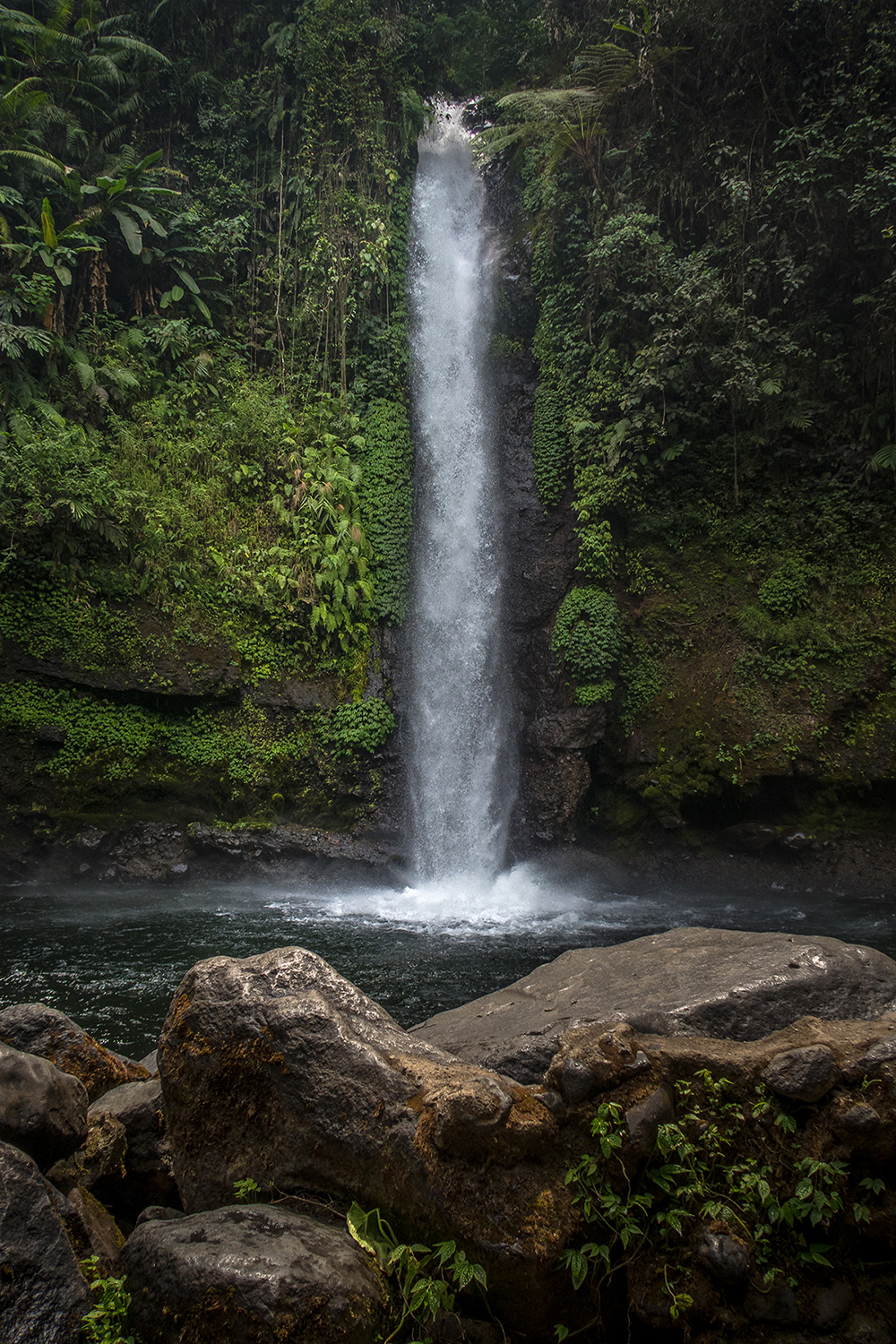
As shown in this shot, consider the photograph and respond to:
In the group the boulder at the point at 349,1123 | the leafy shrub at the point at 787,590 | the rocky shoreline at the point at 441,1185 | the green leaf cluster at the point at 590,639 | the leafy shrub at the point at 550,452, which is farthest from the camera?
the leafy shrub at the point at 550,452

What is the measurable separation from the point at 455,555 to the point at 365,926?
7558 millimetres

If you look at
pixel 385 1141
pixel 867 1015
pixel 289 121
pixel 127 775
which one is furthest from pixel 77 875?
pixel 289 121

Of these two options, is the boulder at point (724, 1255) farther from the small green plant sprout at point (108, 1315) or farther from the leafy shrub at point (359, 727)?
the leafy shrub at point (359, 727)

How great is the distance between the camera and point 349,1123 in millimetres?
2686

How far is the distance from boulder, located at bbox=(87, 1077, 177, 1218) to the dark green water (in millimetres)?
2639

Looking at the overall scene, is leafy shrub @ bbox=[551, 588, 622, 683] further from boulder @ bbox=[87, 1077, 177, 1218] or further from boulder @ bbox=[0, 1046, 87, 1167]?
boulder @ bbox=[0, 1046, 87, 1167]

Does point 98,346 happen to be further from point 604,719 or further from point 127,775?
point 604,719

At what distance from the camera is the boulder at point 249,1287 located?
2.07 metres

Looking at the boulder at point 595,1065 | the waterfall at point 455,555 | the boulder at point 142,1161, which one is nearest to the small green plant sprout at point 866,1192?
the boulder at point 595,1065

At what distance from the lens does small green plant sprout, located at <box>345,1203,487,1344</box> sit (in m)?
2.28

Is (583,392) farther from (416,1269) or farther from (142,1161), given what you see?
(416,1269)

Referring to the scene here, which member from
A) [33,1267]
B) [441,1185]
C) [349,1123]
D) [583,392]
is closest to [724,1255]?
[441,1185]

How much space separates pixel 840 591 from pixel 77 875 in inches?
495

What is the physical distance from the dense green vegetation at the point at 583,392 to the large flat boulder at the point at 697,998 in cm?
729
